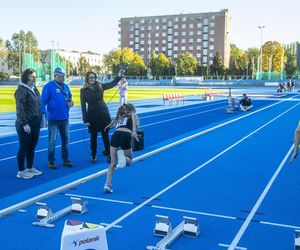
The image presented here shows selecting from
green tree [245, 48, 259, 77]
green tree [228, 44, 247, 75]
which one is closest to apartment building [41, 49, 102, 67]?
green tree [228, 44, 247, 75]

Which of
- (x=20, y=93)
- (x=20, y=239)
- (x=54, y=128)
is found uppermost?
(x=20, y=93)

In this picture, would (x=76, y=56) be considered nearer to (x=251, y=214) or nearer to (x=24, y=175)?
(x=24, y=175)

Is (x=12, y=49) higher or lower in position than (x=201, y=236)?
higher

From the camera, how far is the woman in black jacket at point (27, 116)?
7445 millimetres

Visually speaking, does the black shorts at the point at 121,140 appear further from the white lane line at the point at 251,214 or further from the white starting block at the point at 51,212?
the white lane line at the point at 251,214

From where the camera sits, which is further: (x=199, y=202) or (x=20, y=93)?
(x=20, y=93)

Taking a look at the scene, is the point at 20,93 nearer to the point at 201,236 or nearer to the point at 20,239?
the point at 20,239

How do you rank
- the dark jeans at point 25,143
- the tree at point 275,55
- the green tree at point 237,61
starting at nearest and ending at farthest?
the dark jeans at point 25,143 < the green tree at point 237,61 < the tree at point 275,55

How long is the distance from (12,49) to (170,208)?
129 metres

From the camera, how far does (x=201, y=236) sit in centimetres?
496

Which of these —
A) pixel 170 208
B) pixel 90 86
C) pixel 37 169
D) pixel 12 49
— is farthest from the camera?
pixel 12 49

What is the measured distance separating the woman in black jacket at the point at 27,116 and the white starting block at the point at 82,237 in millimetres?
4069

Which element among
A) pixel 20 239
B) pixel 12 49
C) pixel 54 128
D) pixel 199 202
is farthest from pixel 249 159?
pixel 12 49

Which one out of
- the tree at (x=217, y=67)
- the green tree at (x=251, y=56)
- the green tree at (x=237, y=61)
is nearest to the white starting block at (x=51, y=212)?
the tree at (x=217, y=67)
